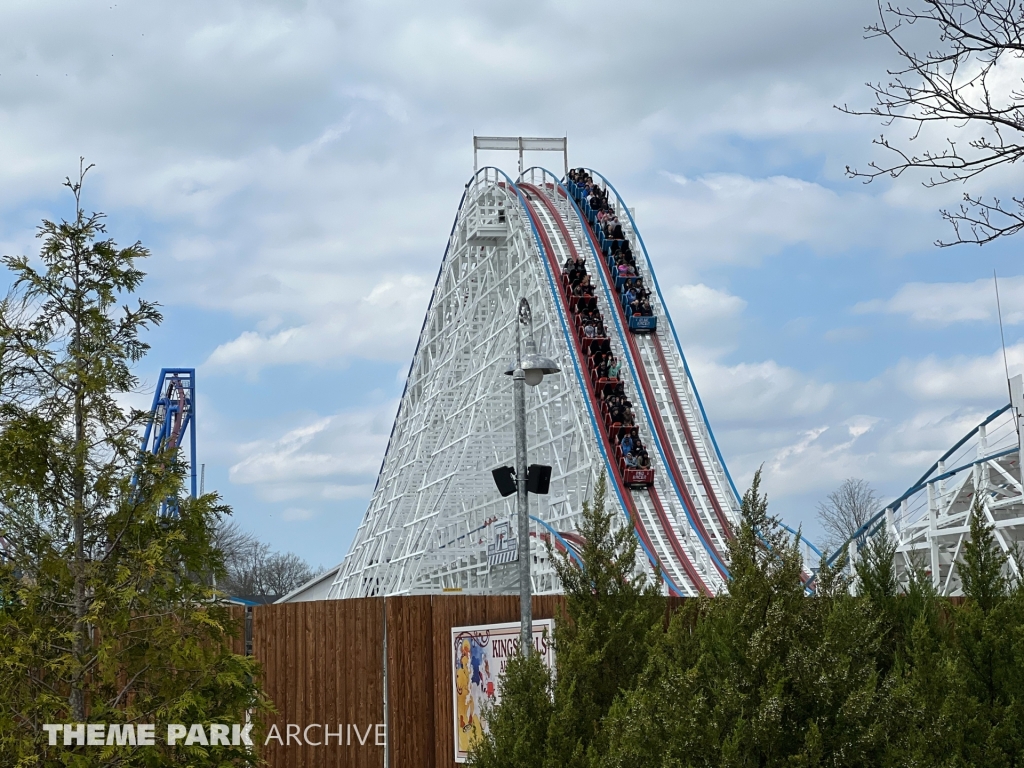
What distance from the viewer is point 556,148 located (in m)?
31.9

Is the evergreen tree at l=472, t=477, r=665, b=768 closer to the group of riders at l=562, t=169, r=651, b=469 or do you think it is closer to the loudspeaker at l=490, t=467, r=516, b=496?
the loudspeaker at l=490, t=467, r=516, b=496

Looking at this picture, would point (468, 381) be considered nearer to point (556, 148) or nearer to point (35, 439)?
point (556, 148)

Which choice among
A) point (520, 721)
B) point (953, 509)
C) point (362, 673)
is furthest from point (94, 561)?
point (953, 509)

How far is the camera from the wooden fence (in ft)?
37.2

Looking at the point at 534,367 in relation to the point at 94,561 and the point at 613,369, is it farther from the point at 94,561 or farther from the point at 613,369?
the point at 613,369

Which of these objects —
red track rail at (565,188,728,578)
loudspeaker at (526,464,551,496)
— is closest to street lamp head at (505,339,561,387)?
loudspeaker at (526,464,551,496)

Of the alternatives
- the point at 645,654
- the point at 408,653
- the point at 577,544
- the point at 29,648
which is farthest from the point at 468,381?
the point at 29,648

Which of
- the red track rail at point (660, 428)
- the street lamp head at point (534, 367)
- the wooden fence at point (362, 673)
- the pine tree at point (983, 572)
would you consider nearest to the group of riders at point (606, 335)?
the red track rail at point (660, 428)

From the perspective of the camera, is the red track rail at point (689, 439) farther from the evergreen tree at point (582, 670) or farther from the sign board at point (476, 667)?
the evergreen tree at point (582, 670)

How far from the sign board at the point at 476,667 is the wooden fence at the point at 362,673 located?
0.27 meters

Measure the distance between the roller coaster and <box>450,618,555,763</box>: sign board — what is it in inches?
303

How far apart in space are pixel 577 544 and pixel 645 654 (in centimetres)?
1205

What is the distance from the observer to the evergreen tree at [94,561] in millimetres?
6527

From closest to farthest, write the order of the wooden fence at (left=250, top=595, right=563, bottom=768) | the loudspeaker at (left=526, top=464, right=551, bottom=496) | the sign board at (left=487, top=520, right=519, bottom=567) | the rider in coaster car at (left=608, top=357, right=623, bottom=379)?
the loudspeaker at (left=526, top=464, right=551, bottom=496), the wooden fence at (left=250, top=595, right=563, bottom=768), the sign board at (left=487, top=520, right=519, bottom=567), the rider in coaster car at (left=608, top=357, right=623, bottom=379)
